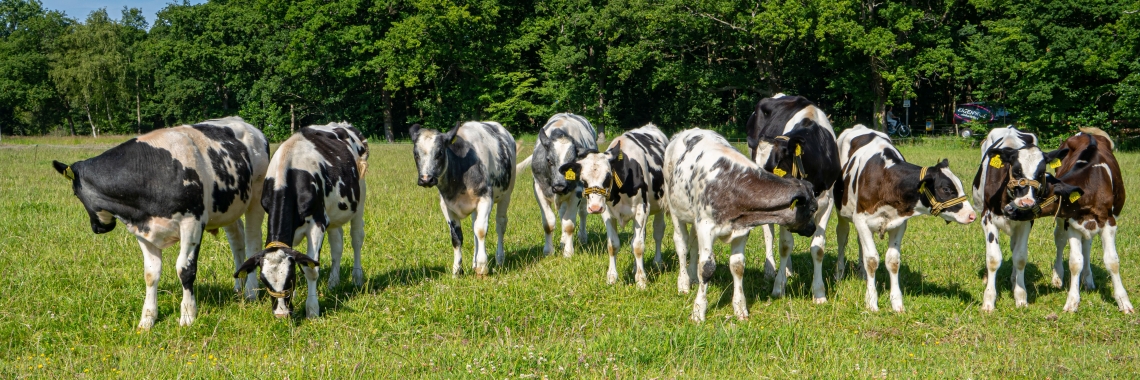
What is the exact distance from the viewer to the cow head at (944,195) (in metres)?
7.98

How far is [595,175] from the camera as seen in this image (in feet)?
28.6

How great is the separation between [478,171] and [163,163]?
11.9 feet

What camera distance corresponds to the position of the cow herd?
752cm

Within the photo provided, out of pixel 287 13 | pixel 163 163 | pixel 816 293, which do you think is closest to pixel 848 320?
pixel 816 293

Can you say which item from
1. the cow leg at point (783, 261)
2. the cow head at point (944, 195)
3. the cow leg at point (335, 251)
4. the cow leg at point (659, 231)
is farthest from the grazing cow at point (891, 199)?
the cow leg at point (335, 251)

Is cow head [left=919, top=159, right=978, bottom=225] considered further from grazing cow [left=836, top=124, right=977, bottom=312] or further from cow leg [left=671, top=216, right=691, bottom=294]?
cow leg [left=671, top=216, right=691, bottom=294]

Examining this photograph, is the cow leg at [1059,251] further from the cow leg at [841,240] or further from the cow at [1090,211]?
the cow leg at [841,240]

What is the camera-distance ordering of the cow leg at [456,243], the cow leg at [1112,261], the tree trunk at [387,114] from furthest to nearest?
1. the tree trunk at [387,114]
2. the cow leg at [456,243]
3. the cow leg at [1112,261]

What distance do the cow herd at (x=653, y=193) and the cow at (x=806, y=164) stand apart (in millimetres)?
22

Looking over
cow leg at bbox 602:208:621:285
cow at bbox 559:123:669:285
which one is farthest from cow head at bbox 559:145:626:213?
cow leg at bbox 602:208:621:285

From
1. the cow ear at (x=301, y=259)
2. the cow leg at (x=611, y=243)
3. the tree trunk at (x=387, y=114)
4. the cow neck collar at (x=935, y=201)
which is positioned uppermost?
the cow neck collar at (x=935, y=201)

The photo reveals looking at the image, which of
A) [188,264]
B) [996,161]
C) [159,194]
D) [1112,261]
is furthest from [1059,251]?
[159,194]

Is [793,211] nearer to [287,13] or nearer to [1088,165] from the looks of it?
[1088,165]

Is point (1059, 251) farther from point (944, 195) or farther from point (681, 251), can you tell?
point (681, 251)
